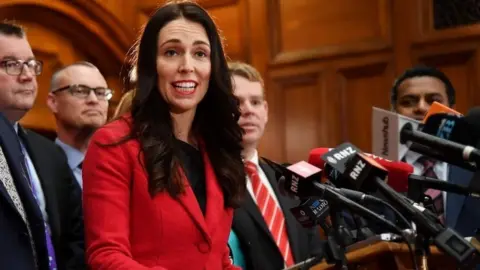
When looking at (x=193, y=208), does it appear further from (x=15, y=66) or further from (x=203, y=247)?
(x=15, y=66)

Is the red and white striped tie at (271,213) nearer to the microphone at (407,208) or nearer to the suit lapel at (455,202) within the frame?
the suit lapel at (455,202)

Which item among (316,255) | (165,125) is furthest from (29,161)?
(316,255)

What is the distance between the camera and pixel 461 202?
7.79 ft

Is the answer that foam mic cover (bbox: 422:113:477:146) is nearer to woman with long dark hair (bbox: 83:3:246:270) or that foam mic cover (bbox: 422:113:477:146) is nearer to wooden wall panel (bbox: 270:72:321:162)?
woman with long dark hair (bbox: 83:3:246:270)

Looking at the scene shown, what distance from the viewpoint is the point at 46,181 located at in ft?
6.46

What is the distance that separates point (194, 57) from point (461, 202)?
1119mm

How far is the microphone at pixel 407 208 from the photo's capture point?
1.12 m

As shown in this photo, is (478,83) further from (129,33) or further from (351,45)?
(129,33)

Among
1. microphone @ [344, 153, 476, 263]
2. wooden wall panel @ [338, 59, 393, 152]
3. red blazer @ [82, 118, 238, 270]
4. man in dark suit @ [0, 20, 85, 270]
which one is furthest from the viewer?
wooden wall panel @ [338, 59, 393, 152]

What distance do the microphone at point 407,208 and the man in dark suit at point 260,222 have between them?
0.92 metres

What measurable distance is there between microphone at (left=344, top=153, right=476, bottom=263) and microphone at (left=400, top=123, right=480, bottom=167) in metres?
0.08

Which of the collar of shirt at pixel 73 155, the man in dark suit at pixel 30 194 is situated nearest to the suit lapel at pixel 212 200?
the man in dark suit at pixel 30 194

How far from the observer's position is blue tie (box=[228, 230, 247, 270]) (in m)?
2.24

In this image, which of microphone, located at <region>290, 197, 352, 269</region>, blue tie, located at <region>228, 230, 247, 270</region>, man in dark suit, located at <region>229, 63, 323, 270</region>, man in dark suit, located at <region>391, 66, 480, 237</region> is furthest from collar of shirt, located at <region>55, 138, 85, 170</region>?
microphone, located at <region>290, 197, 352, 269</region>
